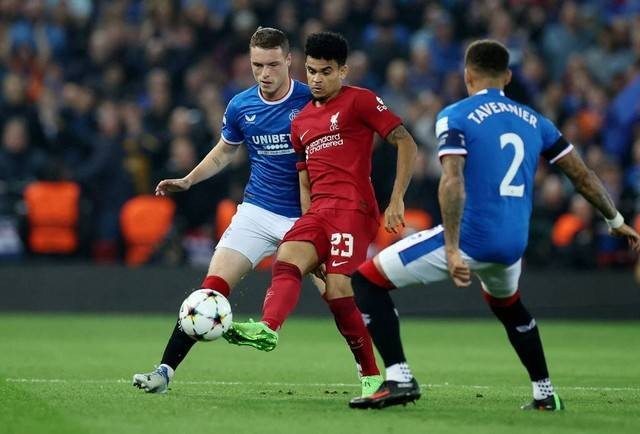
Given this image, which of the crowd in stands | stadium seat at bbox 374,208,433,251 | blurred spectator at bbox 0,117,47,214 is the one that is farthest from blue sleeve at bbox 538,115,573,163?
blurred spectator at bbox 0,117,47,214

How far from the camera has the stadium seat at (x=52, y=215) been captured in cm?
1712

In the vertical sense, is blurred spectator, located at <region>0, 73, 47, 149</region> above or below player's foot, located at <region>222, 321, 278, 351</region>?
above

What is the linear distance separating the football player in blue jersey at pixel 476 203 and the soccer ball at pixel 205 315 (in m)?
0.83

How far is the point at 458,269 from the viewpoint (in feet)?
24.2

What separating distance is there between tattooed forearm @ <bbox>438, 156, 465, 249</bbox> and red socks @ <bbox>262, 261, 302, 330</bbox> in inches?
46.1

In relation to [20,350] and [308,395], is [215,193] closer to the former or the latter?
[20,350]

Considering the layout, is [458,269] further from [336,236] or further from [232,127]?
[232,127]

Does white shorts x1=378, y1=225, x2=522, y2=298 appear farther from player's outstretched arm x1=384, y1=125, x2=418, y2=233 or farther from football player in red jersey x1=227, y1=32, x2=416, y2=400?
football player in red jersey x1=227, y1=32, x2=416, y2=400

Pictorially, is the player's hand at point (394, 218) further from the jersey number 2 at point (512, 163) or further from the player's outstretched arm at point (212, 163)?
the player's outstretched arm at point (212, 163)

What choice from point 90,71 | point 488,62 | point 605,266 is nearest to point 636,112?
point 605,266

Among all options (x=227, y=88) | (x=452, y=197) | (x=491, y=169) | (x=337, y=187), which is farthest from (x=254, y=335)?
(x=227, y=88)

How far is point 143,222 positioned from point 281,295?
954 centimetres

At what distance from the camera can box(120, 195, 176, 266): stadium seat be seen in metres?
17.4

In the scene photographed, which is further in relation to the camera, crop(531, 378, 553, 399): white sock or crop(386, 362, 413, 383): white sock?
crop(531, 378, 553, 399): white sock
